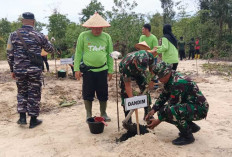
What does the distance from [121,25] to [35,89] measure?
11865 millimetres

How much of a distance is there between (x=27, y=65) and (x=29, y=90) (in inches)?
17.9

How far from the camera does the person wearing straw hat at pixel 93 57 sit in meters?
3.99

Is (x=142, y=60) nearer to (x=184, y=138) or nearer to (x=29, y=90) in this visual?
(x=184, y=138)

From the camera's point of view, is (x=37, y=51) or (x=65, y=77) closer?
(x=37, y=51)

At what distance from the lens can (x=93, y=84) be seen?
413 cm

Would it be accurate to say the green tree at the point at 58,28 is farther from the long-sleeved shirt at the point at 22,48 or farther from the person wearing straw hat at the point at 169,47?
the long-sleeved shirt at the point at 22,48

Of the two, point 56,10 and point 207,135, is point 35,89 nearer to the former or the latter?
point 207,135

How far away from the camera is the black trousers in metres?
4.08

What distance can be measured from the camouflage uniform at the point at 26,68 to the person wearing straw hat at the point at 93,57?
0.72 m

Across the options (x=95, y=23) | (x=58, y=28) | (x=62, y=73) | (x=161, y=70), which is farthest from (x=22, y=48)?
(x=58, y=28)

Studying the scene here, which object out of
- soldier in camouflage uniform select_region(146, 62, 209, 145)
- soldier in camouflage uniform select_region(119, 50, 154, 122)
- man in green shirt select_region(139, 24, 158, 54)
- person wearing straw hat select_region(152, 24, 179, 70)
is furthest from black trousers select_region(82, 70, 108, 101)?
man in green shirt select_region(139, 24, 158, 54)

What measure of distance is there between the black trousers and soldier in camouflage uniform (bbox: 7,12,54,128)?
87 cm

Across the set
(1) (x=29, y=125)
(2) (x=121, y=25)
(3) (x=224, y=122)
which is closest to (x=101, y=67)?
(1) (x=29, y=125)

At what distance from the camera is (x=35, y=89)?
165 inches
